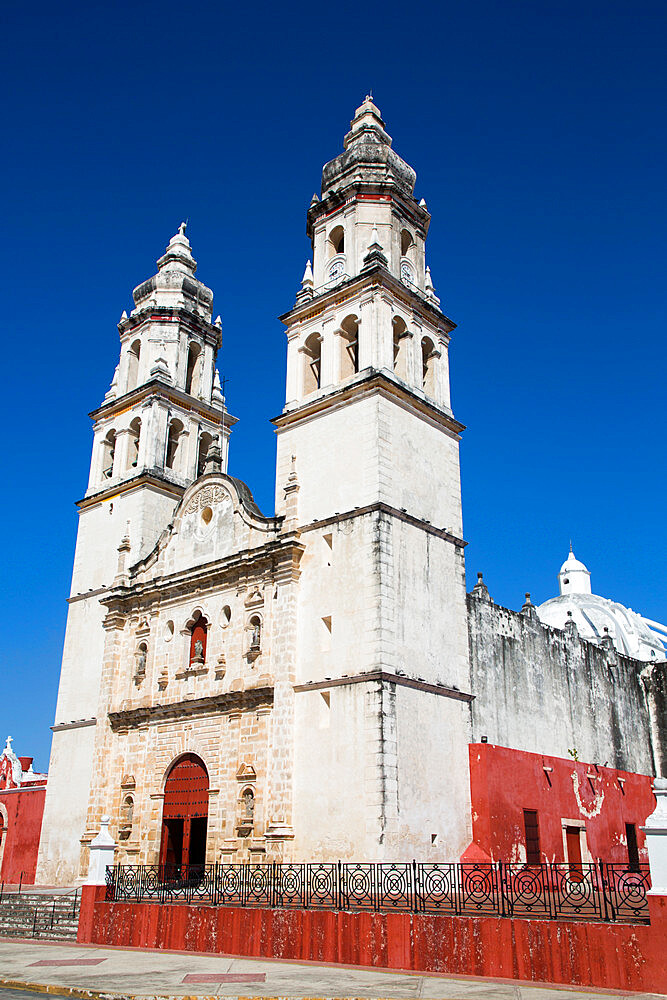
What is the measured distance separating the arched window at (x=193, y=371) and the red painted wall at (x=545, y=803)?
1692cm

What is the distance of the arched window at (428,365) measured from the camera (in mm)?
25609

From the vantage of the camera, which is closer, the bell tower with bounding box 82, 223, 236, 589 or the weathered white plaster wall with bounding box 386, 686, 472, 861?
the weathered white plaster wall with bounding box 386, 686, 472, 861

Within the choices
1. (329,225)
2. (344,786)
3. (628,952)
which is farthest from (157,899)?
(329,225)

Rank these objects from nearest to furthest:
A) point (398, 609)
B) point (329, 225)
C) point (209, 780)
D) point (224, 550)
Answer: point (398, 609)
point (209, 780)
point (224, 550)
point (329, 225)

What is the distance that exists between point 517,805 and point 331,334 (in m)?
13.3

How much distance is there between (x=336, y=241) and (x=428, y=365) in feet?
16.0

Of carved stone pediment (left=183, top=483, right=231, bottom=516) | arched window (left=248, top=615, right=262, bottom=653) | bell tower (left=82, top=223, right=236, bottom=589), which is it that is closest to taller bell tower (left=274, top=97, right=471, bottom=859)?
arched window (left=248, top=615, right=262, bottom=653)

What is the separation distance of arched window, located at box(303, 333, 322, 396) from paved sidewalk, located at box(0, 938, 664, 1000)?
1562 cm

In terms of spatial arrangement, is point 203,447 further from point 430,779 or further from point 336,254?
point 430,779

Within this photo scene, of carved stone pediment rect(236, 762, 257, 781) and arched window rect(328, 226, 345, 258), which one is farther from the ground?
arched window rect(328, 226, 345, 258)

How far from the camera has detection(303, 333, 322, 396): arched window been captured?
25578 mm

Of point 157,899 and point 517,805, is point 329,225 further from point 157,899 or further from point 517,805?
point 157,899

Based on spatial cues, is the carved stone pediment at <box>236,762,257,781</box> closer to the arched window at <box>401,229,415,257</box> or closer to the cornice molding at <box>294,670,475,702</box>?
the cornice molding at <box>294,670,475,702</box>

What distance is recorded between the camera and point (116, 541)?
94.2ft
